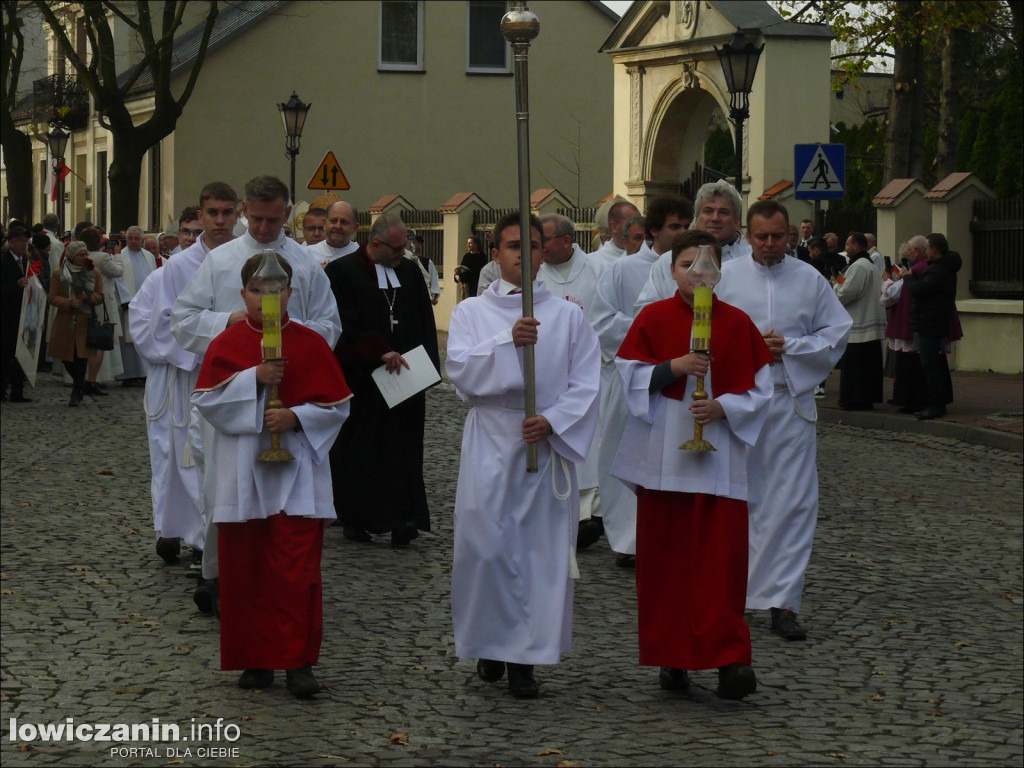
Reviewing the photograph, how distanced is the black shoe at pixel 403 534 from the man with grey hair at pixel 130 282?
11015mm

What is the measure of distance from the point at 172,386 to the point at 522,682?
3.38 meters

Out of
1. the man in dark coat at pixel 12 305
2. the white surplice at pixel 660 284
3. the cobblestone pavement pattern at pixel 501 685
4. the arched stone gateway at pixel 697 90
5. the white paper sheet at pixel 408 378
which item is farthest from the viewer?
the arched stone gateway at pixel 697 90

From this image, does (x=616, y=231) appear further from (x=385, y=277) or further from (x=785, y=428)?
(x=785, y=428)

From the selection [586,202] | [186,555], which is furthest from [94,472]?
[586,202]

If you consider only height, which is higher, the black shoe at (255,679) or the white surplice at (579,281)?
the white surplice at (579,281)

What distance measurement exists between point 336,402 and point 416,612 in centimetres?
177

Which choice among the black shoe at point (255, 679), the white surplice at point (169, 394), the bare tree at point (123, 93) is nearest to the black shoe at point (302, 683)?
the black shoe at point (255, 679)

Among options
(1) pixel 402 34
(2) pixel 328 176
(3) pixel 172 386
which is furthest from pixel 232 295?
(1) pixel 402 34

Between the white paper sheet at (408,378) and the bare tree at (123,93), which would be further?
the bare tree at (123,93)

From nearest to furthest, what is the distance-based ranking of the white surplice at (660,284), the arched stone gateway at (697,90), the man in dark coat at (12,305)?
the white surplice at (660,284) → the man in dark coat at (12,305) → the arched stone gateway at (697,90)

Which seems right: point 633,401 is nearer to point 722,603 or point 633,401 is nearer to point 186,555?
point 722,603

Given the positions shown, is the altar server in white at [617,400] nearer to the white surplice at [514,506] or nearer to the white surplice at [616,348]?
the white surplice at [616,348]

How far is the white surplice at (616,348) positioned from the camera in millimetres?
9391

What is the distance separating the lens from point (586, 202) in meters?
45.1
